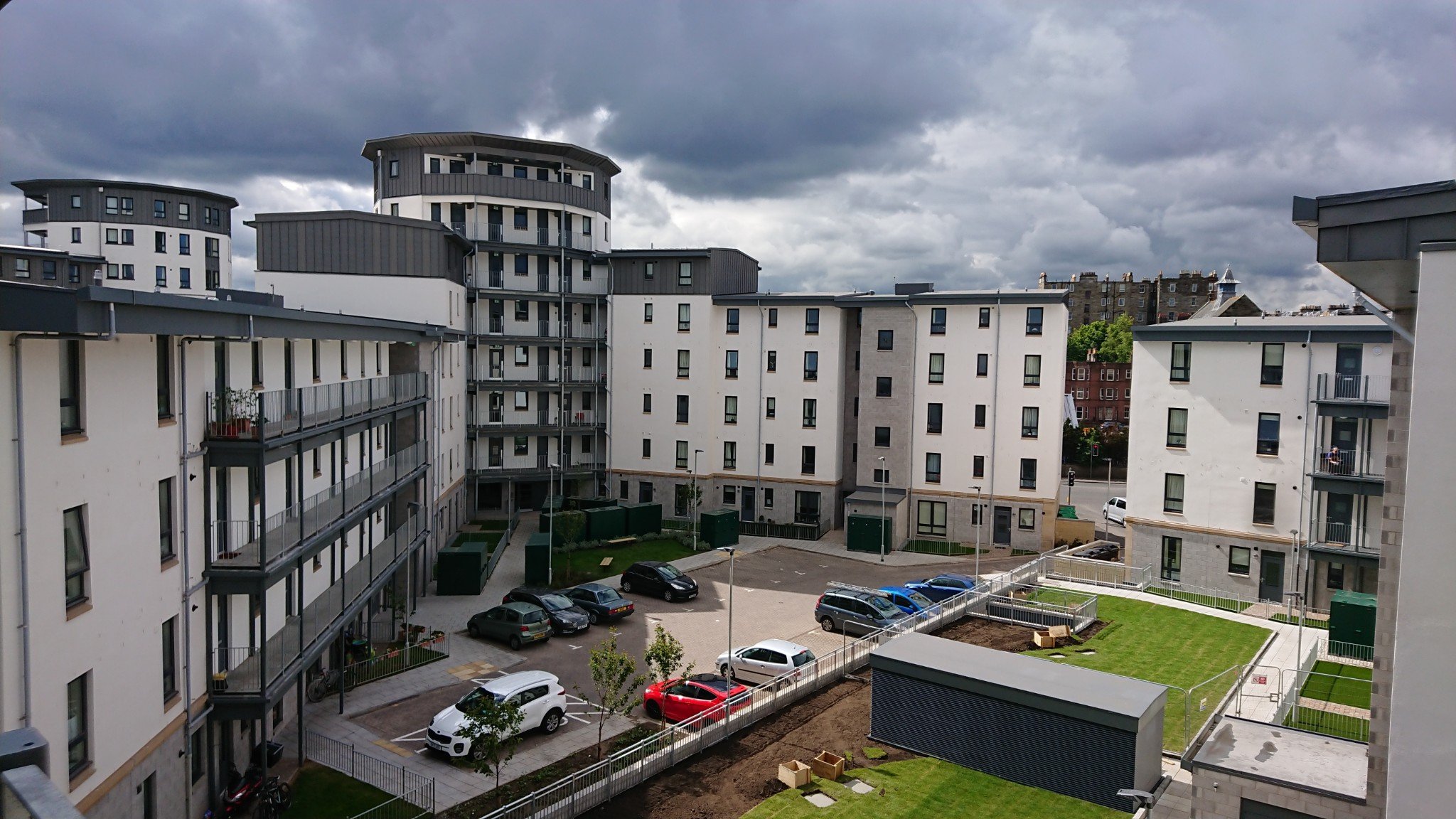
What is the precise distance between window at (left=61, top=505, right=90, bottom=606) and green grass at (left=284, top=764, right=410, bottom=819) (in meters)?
7.72

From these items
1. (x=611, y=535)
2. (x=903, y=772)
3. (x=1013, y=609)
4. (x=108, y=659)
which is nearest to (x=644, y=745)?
(x=903, y=772)

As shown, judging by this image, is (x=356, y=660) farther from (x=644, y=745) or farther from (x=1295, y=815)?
(x=1295, y=815)

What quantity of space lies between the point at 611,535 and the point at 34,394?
115 feet

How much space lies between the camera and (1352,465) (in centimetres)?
3347

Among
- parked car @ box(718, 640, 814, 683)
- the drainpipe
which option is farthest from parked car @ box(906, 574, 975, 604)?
the drainpipe

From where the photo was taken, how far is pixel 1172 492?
38.6m

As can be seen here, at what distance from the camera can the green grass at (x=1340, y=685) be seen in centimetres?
2391

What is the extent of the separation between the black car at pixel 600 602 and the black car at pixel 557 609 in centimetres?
32

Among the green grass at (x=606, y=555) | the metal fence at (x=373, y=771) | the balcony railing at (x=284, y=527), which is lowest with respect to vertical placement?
the metal fence at (x=373, y=771)

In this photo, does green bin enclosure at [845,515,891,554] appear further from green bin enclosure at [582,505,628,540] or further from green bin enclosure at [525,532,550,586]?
green bin enclosure at [525,532,550,586]

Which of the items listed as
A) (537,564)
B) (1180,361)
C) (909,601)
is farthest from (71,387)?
(1180,361)

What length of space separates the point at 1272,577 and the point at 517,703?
30652mm

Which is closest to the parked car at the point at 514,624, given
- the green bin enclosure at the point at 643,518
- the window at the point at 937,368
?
the green bin enclosure at the point at 643,518

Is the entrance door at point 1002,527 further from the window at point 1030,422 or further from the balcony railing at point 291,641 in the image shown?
the balcony railing at point 291,641
